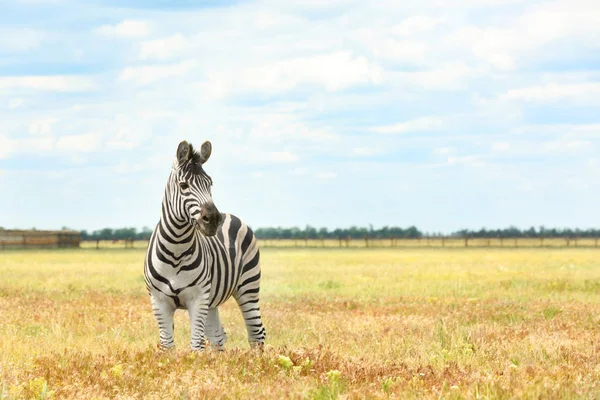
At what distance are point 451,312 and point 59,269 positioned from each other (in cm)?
2786

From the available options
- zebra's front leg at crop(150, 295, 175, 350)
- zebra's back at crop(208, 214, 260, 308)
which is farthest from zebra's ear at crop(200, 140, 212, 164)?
zebra's front leg at crop(150, 295, 175, 350)

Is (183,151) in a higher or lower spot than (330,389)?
higher

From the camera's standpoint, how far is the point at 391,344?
1375 centimetres

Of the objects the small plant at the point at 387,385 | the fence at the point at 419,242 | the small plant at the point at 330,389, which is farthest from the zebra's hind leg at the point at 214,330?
the fence at the point at 419,242

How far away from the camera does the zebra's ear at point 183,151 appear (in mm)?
10477

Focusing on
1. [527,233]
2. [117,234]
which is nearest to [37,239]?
[117,234]

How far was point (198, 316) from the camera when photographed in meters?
10.9

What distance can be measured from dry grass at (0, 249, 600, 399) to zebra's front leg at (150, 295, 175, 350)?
0.37 meters

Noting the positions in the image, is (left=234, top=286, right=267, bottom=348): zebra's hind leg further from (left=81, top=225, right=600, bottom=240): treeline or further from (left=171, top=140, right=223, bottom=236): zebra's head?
(left=81, top=225, right=600, bottom=240): treeline

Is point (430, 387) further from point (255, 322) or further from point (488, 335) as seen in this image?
point (488, 335)

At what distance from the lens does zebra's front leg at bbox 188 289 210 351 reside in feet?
35.9

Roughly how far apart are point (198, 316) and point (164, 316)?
50 centimetres

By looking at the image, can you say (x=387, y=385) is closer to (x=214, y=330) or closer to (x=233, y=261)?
(x=233, y=261)

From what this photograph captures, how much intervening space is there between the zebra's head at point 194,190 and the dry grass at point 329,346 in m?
1.74
